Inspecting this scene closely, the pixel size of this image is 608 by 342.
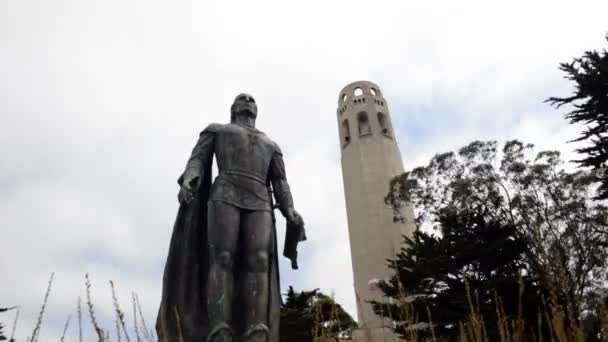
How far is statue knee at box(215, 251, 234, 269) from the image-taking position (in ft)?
14.1

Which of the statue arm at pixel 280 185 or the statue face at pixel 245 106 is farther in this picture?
the statue face at pixel 245 106

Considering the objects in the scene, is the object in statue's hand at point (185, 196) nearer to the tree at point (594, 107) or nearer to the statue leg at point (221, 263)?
the statue leg at point (221, 263)

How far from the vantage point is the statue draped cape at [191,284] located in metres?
4.31

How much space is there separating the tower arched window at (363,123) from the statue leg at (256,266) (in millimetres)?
32138

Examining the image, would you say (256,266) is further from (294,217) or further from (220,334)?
(294,217)

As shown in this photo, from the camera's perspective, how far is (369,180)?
3384 centimetres

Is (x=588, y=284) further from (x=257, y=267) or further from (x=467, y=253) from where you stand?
(x=257, y=267)

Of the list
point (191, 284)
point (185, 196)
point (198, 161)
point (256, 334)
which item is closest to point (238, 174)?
point (198, 161)

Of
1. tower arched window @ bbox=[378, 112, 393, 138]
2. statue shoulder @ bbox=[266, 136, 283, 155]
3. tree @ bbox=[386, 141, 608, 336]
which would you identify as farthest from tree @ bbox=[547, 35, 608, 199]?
tower arched window @ bbox=[378, 112, 393, 138]

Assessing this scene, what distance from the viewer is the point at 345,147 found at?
37156mm

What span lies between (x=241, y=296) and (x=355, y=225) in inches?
1152

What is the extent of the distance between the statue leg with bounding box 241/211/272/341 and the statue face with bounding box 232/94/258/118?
1.28 metres

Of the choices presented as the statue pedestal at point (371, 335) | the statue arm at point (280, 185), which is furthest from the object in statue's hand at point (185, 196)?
the statue pedestal at point (371, 335)

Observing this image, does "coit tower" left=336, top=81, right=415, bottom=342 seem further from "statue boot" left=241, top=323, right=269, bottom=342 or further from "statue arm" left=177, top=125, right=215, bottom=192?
"statue boot" left=241, top=323, right=269, bottom=342
